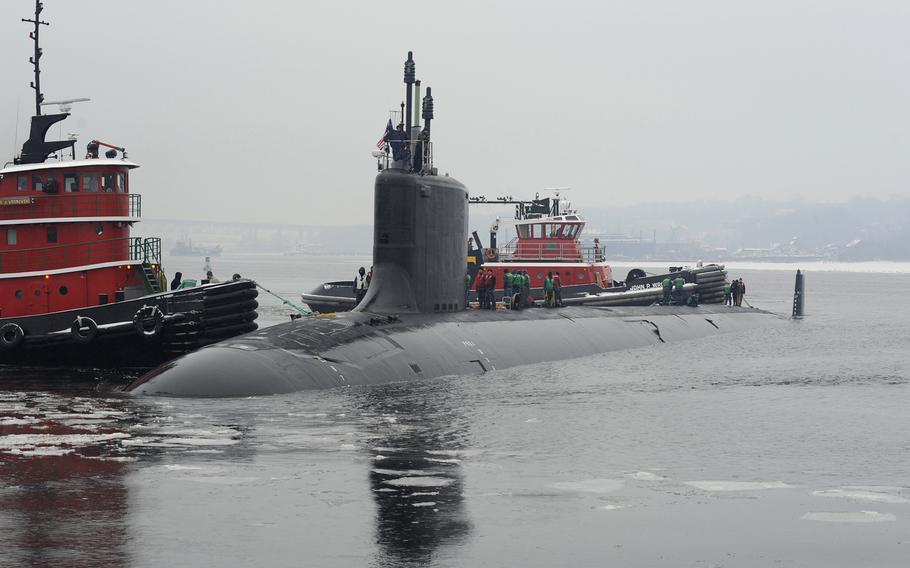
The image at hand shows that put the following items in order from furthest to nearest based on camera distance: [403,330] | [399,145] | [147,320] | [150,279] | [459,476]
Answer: [150,279]
[147,320]
[399,145]
[403,330]
[459,476]

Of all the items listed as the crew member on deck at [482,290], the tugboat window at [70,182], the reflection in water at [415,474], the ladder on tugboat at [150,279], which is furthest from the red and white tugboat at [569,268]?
the reflection in water at [415,474]

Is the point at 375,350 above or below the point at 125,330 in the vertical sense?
above

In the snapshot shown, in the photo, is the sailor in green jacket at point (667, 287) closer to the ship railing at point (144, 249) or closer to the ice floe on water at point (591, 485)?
the ship railing at point (144, 249)

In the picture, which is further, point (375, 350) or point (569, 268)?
point (569, 268)

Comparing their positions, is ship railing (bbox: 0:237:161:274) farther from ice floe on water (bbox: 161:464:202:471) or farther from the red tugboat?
ice floe on water (bbox: 161:464:202:471)

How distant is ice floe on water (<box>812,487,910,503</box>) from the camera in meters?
14.1

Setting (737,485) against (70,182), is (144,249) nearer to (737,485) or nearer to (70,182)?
(70,182)

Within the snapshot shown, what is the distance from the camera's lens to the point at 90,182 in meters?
30.7

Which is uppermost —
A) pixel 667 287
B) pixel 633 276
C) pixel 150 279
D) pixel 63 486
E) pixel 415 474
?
pixel 150 279

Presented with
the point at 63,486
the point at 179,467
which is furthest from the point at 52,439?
the point at 63,486

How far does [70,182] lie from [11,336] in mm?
4619

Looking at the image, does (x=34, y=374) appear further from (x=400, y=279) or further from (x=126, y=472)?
(x=126, y=472)

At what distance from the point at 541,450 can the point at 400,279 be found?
9.68 meters

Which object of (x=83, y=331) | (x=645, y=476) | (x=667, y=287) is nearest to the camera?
(x=645, y=476)
